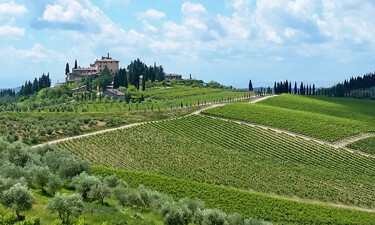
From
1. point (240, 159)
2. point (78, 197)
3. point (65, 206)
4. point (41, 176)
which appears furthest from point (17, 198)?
point (240, 159)

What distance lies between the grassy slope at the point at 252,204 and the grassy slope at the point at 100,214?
1115cm

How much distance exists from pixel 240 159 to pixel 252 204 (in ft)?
65.1

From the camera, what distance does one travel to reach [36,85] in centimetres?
15938

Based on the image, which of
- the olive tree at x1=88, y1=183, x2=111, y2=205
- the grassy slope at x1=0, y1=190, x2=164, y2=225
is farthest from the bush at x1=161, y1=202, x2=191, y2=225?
the olive tree at x1=88, y1=183, x2=111, y2=205

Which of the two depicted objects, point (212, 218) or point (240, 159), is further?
point (240, 159)

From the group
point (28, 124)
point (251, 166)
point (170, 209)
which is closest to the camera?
point (170, 209)

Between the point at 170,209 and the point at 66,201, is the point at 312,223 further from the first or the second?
the point at 66,201

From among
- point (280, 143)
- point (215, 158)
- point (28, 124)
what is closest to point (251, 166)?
point (215, 158)

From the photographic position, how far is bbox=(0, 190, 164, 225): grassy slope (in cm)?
2839

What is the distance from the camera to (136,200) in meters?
36.0

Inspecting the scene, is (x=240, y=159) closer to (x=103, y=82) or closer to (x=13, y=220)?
(x=13, y=220)

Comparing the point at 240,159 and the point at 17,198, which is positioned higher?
the point at 17,198

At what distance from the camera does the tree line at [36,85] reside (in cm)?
15588

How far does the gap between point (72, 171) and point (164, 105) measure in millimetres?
68774
